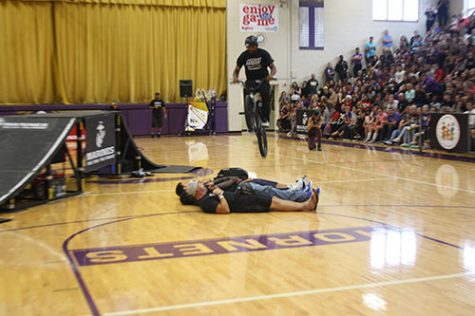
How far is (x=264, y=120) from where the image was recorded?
984cm

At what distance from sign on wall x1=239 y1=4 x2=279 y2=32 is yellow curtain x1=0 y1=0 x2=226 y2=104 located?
0.97 m

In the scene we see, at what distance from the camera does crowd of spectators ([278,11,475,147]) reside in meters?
17.4

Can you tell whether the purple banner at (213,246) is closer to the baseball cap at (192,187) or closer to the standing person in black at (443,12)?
the baseball cap at (192,187)

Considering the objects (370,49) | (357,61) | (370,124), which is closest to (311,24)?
(357,61)

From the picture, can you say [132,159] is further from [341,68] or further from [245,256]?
[341,68]

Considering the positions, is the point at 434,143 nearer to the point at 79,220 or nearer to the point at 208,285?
the point at 79,220

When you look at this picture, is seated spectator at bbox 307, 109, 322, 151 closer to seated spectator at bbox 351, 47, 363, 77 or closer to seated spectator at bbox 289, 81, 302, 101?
seated spectator at bbox 289, 81, 302, 101

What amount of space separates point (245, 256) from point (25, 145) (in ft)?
16.6

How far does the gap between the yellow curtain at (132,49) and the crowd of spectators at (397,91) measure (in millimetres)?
4193

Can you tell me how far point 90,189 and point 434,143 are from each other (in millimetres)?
9532

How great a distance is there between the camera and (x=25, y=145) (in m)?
9.37

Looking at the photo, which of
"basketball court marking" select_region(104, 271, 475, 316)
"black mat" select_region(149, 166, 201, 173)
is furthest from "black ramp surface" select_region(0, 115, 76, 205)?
"basketball court marking" select_region(104, 271, 475, 316)

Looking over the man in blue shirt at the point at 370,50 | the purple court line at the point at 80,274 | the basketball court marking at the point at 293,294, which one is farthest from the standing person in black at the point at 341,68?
the basketball court marking at the point at 293,294

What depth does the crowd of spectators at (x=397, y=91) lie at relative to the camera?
57.0 feet
